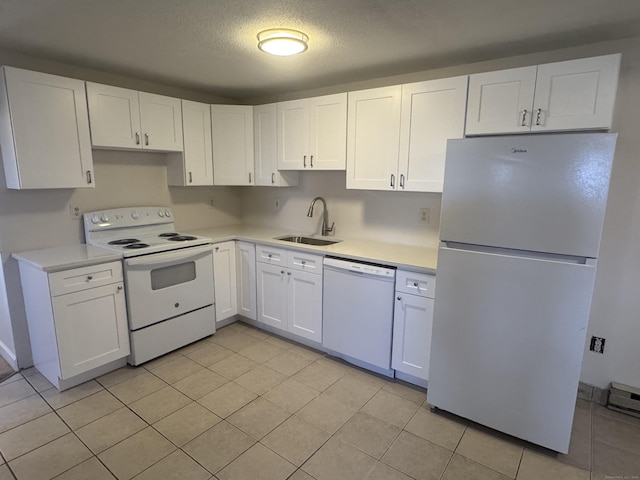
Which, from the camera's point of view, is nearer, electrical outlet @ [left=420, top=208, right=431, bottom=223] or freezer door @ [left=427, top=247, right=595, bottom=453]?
freezer door @ [left=427, top=247, right=595, bottom=453]

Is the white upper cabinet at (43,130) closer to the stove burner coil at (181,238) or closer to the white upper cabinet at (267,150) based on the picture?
the stove burner coil at (181,238)

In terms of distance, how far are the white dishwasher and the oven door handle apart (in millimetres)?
1134

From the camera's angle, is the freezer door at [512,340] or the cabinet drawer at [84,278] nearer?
the freezer door at [512,340]

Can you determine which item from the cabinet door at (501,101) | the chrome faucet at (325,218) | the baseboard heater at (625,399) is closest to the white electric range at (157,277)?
the chrome faucet at (325,218)

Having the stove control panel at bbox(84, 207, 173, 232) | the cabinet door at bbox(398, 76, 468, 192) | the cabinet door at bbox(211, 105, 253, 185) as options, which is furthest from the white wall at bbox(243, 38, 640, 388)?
the stove control panel at bbox(84, 207, 173, 232)

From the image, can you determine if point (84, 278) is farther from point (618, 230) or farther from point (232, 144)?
point (618, 230)

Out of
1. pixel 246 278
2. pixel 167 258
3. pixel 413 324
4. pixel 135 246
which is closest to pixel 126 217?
pixel 135 246

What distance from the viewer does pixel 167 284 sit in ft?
9.52

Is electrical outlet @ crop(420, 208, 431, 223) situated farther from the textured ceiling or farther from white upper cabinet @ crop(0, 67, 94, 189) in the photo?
white upper cabinet @ crop(0, 67, 94, 189)

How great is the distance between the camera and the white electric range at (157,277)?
2711mm

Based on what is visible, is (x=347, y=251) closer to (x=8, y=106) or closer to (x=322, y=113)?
(x=322, y=113)

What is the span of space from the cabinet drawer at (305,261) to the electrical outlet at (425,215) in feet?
2.97

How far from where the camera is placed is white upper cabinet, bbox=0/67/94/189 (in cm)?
230

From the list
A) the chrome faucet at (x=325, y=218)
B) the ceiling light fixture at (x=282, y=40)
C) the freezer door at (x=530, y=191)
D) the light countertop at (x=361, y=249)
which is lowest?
the light countertop at (x=361, y=249)
